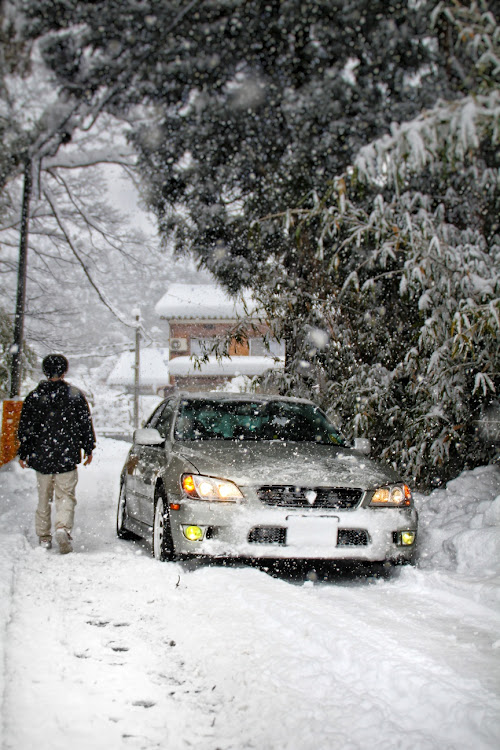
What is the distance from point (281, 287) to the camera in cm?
858

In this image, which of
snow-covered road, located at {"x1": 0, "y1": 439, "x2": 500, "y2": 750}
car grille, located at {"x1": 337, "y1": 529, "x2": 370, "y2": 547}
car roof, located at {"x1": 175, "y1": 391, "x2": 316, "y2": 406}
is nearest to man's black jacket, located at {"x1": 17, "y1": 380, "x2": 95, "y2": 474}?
car roof, located at {"x1": 175, "y1": 391, "x2": 316, "y2": 406}

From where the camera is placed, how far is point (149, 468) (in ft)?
18.6

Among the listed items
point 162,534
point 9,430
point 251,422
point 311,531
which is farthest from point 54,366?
point 9,430

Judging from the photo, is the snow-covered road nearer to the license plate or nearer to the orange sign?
the license plate

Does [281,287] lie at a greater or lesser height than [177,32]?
lesser

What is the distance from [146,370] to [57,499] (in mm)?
41929

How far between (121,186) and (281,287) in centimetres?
848

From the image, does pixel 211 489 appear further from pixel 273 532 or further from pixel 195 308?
pixel 195 308

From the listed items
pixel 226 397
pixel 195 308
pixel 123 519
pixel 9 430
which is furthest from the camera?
pixel 195 308

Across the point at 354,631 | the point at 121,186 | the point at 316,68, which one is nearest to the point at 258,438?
the point at 354,631

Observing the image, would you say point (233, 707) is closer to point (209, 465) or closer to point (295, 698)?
point (295, 698)

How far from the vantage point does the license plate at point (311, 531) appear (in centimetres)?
439

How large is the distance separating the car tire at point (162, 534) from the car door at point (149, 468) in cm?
A: 20

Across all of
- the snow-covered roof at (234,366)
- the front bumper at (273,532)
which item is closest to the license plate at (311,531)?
the front bumper at (273,532)
